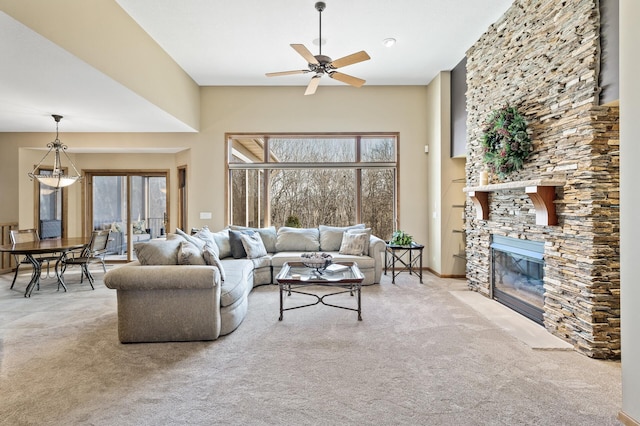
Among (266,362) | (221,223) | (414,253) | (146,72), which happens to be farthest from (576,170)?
(221,223)

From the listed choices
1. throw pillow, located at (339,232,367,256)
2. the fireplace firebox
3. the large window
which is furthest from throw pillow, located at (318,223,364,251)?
the fireplace firebox

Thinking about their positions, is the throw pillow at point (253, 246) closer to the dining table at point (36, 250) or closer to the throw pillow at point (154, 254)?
the throw pillow at point (154, 254)

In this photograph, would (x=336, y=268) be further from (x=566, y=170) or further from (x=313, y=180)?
(x=313, y=180)

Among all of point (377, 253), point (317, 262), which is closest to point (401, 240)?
point (377, 253)

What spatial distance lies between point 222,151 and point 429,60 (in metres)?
3.92

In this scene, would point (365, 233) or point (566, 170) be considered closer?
point (566, 170)

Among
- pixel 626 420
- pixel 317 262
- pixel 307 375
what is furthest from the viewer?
pixel 317 262

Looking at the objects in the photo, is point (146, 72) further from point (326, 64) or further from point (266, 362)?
point (266, 362)

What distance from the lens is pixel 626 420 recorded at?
1961mm

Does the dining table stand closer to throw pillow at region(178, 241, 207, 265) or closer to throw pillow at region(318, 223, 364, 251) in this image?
throw pillow at region(178, 241, 207, 265)

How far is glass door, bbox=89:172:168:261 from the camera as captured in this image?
745 centimetres

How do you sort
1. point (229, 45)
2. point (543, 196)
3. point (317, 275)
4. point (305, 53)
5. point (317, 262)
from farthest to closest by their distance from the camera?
point (229, 45)
point (317, 262)
point (317, 275)
point (305, 53)
point (543, 196)

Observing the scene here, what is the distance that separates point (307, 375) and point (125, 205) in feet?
21.5

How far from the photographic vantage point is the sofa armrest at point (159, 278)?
3080 millimetres
